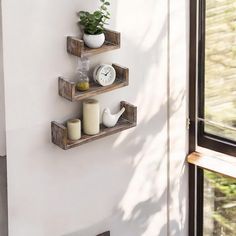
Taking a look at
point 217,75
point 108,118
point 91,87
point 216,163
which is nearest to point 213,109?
point 217,75

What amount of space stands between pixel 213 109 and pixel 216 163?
0.29 m

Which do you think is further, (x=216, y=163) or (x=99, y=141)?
(x=216, y=163)

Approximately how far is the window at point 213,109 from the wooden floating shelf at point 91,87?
54 centimetres

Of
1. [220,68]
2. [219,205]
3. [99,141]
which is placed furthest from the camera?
[219,205]

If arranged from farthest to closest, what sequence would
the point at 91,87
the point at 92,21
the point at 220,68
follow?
the point at 220,68 < the point at 91,87 < the point at 92,21

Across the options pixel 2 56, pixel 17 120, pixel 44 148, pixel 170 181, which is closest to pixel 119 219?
pixel 170 181

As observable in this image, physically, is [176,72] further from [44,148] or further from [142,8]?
[44,148]

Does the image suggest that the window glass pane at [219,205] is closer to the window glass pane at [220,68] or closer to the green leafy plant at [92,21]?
the window glass pane at [220,68]

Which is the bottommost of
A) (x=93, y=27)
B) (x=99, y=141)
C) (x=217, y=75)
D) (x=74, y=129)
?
(x=99, y=141)

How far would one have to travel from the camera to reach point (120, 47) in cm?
328

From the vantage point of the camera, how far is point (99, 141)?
131 inches

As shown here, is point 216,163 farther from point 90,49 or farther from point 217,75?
point 90,49

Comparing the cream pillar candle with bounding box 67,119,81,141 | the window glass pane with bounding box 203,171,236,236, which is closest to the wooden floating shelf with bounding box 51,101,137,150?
the cream pillar candle with bounding box 67,119,81,141

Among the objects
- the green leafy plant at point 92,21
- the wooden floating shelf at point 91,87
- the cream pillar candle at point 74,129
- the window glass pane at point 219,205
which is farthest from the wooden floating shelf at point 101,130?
the window glass pane at point 219,205
